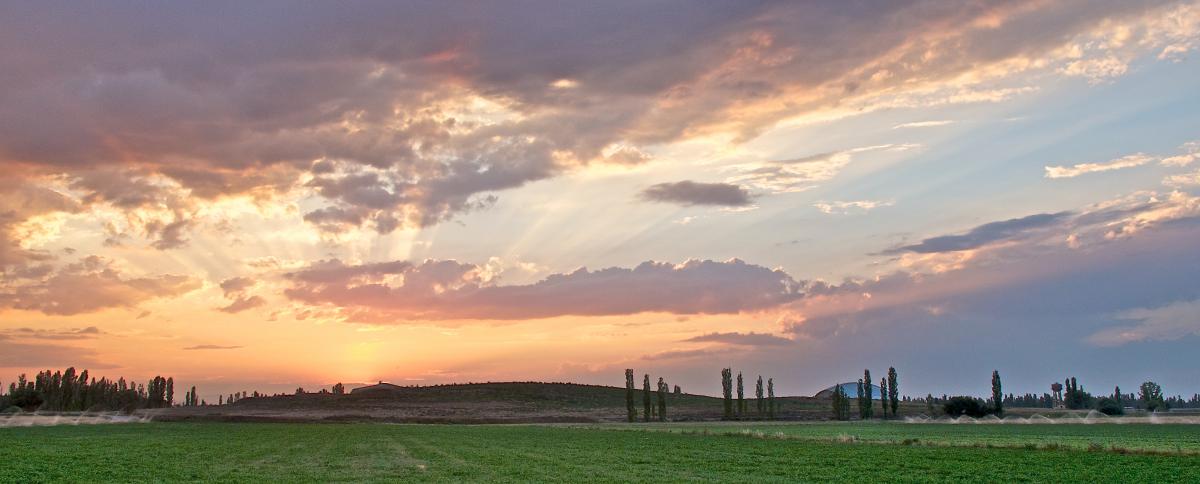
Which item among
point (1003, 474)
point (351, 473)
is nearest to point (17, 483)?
point (351, 473)

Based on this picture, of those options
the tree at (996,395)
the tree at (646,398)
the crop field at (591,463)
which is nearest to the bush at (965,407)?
the tree at (996,395)

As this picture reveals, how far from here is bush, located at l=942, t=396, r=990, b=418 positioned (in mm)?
164988

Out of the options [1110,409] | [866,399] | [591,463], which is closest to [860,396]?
[866,399]

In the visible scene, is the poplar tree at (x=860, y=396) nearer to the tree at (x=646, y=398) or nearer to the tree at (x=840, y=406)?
the tree at (x=840, y=406)

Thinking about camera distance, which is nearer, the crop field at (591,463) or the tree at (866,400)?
the crop field at (591,463)

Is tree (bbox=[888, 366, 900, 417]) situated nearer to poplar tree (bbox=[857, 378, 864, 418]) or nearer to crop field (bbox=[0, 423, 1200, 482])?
poplar tree (bbox=[857, 378, 864, 418])

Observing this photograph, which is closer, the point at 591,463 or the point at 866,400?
the point at 591,463

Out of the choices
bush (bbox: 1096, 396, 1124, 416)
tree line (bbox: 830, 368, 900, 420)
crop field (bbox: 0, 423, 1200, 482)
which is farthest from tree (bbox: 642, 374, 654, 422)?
crop field (bbox: 0, 423, 1200, 482)

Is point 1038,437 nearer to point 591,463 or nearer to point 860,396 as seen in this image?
point 591,463

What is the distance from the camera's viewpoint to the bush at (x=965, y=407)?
6496 inches

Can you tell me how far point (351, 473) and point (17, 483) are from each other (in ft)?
43.2

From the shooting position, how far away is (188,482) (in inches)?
1464

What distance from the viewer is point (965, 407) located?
167250 mm

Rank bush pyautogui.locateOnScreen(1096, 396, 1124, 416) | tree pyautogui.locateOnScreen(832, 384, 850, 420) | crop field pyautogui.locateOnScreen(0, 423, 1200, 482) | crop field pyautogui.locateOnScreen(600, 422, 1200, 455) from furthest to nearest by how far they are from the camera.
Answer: tree pyautogui.locateOnScreen(832, 384, 850, 420) < bush pyautogui.locateOnScreen(1096, 396, 1124, 416) < crop field pyautogui.locateOnScreen(600, 422, 1200, 455) < crop field pyautogui.locateOnScreen(0, 423, 1200, 482)
